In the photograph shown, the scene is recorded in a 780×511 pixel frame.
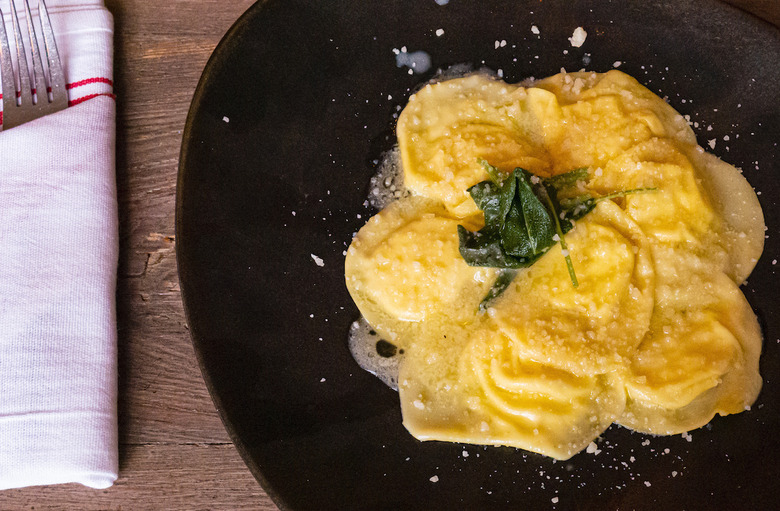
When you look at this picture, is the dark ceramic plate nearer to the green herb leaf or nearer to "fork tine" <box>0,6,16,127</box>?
the green herb leaf

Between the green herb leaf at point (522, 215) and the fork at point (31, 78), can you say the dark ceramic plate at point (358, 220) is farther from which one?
the fork at point (31, 78)

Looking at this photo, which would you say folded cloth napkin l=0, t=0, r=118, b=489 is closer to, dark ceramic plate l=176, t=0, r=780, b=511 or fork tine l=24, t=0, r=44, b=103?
fork tine l=24, t=0, r=44, b=103

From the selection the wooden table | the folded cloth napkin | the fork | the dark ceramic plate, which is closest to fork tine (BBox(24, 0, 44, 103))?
the fork

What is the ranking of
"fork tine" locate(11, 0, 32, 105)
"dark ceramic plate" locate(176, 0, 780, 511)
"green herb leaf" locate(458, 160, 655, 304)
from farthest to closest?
"fork tine" locate(11, 0, 32, 105) → "dark ceramic plate" locate(176, 0, 780, 511) → "green herb leaf" locate(458, 160, 655, 304)

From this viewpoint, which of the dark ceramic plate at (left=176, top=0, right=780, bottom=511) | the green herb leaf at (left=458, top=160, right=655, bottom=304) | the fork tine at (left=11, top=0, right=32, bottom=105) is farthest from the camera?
the fork tine at (left=11, top=0, right=32, bottom=105)

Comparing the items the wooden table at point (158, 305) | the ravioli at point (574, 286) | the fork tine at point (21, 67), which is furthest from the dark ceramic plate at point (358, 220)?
the fork tine at point (21, 67)

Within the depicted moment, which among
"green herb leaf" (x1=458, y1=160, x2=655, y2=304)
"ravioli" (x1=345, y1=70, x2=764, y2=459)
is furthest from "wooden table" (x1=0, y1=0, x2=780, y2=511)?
"green herb leaf" (x1=458, y1=160, x2=655, y2=304)

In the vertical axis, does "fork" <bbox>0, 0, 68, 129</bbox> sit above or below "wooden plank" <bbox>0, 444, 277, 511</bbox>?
above

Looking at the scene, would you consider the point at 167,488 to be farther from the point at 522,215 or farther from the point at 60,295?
the point at 522,215

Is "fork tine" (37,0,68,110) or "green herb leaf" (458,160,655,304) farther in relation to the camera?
"fork tine" (37,0,68,110)
